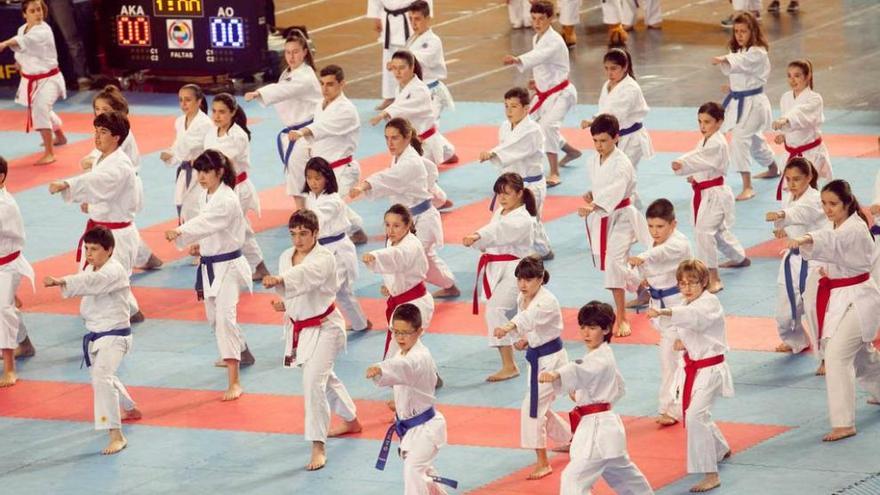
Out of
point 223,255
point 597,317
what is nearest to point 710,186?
point 223,255

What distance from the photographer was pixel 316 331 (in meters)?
11.2

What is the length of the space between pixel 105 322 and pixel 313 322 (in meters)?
1.50

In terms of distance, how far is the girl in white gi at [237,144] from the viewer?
14562 mm

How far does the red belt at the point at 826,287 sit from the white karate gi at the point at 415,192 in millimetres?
3624

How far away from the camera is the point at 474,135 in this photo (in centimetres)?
1975

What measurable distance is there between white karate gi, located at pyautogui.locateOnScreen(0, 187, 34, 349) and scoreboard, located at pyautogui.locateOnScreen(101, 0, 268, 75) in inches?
359

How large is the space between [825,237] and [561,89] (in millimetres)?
6833

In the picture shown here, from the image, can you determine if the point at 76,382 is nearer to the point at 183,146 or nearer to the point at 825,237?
the point at 183,146

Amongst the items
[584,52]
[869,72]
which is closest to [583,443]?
[869,72]

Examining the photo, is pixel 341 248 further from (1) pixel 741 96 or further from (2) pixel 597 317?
(1) pixel 741 96

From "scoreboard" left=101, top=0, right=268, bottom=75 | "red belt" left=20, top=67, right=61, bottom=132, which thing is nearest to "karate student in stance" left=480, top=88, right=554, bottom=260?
"red belt" left=20, top=67, right=61, bottom=132

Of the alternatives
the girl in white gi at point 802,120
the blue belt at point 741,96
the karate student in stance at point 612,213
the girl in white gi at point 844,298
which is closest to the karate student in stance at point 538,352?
the girl in white gi at point 844,298

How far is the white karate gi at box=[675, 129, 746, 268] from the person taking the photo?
45.3 ft

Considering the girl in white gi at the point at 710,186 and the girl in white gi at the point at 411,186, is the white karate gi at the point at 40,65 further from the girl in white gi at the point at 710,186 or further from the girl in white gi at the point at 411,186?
the girl in white gi at the point at 710,186
